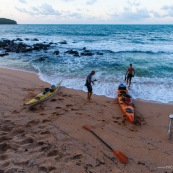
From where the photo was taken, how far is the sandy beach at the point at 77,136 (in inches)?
208

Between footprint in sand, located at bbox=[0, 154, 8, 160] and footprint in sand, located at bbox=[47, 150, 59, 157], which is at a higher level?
footprint in sand, located at bbox=[0, 154, 8, 160]

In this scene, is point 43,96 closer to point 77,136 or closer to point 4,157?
point 77,136

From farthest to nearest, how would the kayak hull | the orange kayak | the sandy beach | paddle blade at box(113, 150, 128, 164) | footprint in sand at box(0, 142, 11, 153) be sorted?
the kayak hull → the orange kayak → footprint in sand at box(0, 142, 11, 153) → paddle blade at box(113, 150, 128, 164) → the sandy beach

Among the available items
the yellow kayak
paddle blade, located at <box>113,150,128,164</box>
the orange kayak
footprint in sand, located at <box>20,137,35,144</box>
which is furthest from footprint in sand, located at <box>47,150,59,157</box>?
the yellow kayak

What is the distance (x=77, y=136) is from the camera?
6.70 m

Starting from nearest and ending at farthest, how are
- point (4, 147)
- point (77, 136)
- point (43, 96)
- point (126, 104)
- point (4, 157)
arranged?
point (4, 157), point (4, 147), point (77, 136), point (126, 104), point (43, 96)

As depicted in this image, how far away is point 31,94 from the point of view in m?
10.5

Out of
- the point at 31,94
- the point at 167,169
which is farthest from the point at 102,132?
the point at 31,94

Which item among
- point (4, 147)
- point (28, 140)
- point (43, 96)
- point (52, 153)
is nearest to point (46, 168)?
point (52, 153)

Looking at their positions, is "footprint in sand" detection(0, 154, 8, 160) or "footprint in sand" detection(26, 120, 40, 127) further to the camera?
"footprint in sand" detection(26, 120, 40, 127)

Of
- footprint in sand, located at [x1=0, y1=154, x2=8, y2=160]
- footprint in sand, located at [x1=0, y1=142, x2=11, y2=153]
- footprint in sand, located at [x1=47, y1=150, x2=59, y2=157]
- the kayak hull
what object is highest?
the kayak hull

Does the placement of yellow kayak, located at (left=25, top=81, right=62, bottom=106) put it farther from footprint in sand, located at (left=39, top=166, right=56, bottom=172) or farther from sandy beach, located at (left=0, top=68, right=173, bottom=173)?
footprint in sand, located at (left=39, top=166, right=56, bottom=172)

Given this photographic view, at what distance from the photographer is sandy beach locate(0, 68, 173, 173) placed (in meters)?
5.29

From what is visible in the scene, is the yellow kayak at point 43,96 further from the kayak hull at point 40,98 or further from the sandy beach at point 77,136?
the sandy beach at point 77,136
